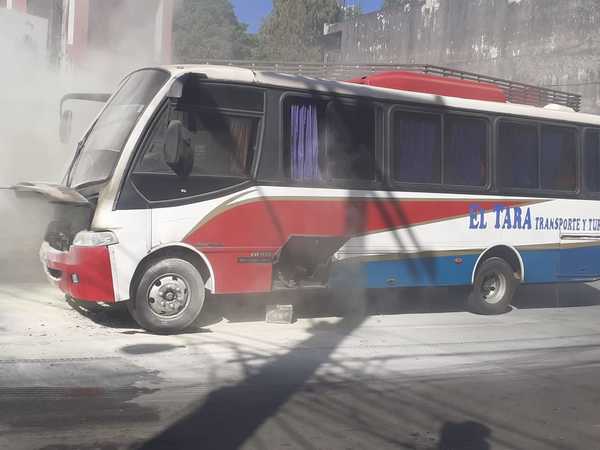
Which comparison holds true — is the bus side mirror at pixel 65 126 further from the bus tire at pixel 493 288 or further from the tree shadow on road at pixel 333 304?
the bus tire at pixel 493 288

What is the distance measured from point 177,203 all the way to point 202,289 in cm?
97

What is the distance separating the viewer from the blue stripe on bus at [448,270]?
373 inches

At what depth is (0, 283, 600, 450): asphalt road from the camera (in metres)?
5.05


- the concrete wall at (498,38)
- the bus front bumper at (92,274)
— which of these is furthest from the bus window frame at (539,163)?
the concrete wall at (498,38)

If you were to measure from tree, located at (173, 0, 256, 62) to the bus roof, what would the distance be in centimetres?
3425

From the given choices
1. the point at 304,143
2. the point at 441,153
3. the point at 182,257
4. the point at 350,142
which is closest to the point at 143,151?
the point at 182,257

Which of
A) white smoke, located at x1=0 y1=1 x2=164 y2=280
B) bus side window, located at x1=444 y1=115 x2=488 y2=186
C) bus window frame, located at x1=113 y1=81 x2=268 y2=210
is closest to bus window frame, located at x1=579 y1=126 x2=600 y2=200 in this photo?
bus side window, located at x1=444 y1=115 x2=488 y2=186

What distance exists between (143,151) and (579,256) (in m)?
7.02

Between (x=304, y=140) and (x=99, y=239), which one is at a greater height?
(x=304, y=140)

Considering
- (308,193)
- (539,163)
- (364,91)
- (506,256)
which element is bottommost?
(506,256)

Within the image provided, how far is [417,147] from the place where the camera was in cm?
1000

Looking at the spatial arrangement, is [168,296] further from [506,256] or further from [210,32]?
[210,32]

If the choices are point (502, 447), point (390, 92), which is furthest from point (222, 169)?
point (502, 447)

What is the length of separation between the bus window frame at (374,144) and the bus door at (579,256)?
346 centimetres
